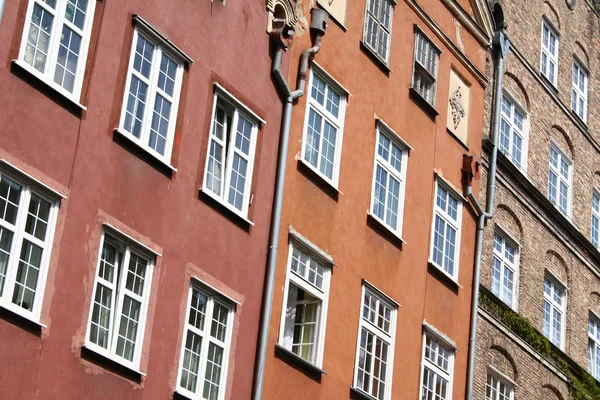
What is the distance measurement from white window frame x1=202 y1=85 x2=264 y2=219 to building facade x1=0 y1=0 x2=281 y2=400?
25mm

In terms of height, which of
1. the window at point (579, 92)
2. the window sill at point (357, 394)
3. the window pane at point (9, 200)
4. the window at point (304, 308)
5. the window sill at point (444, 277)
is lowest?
the window sill at point (357, 394)

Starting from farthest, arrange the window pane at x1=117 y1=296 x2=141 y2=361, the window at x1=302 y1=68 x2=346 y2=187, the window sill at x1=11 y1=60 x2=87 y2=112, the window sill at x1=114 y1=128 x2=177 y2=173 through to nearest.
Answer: the window at x1=302 y1=68 x2=346 y2=187
the window sill at x1=114 y1=128 x2=177 y2=173
the window pane at x1=117 y1=296 x2=141 y2=361
the window sill at x1=11 y1=60 x2=87 y2=112

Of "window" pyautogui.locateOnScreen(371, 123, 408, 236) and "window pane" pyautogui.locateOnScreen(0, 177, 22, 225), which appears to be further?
"window" pyautogui.locateOnScreen(371, 123, 408, 236)

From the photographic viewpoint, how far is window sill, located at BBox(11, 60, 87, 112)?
16.8 m

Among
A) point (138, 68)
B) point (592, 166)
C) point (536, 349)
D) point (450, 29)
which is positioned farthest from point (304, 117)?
point (592, 166)

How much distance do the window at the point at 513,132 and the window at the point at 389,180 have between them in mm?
5230

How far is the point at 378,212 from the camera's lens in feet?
79.3

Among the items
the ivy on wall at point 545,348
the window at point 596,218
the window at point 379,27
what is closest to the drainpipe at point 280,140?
the window at point 379,27

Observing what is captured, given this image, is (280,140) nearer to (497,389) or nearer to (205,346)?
(205,346)

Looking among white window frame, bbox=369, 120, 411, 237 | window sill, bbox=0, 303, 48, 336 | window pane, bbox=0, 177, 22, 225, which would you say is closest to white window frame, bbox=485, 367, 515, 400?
white window frame, bbox=369, 120, 411, 237

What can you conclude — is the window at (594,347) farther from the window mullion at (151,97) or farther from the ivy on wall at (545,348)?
the window mullion at (151,97)

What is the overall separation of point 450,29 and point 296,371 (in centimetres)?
967

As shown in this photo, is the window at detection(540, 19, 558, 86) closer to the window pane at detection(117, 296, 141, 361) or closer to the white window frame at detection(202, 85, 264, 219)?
the white window frame at detection(202, 85, 264, 219)

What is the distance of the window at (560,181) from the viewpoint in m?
32.0
